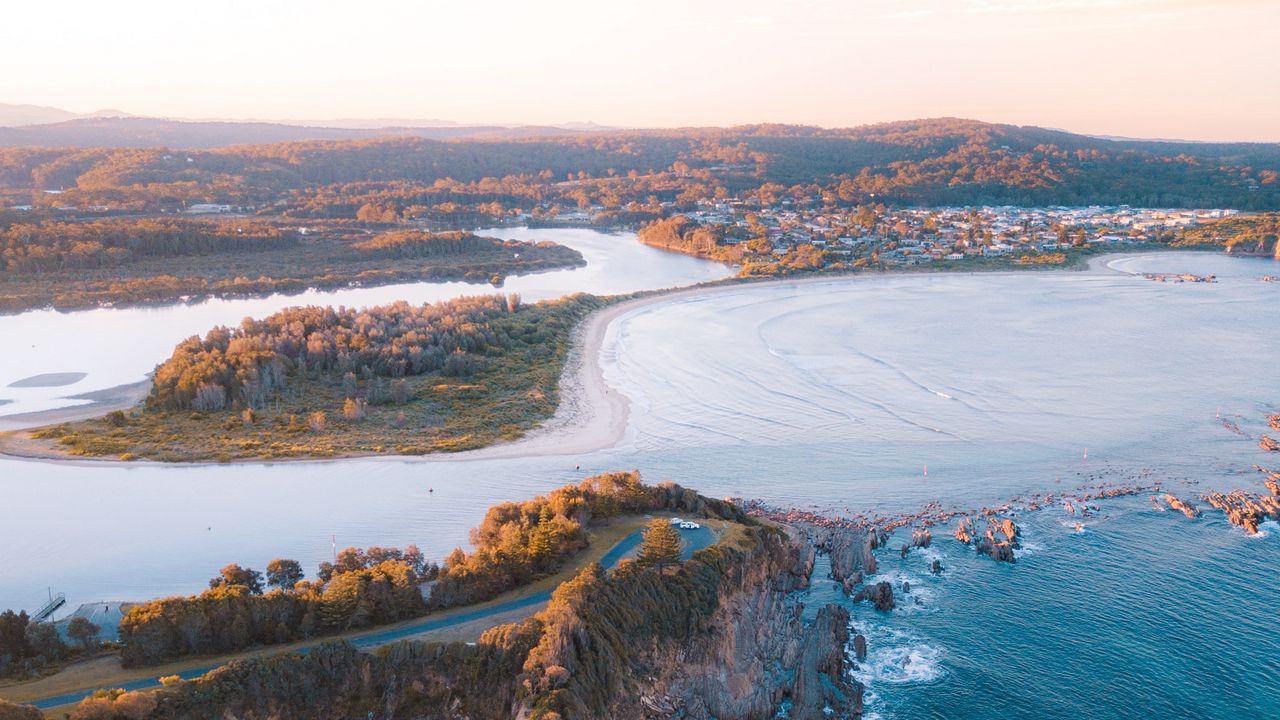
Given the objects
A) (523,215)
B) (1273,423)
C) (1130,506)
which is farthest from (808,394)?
(523,215)

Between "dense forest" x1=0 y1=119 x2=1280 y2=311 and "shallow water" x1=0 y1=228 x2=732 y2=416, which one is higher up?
"dense forest" x1=0 y1=119 x2=1280 y2=311

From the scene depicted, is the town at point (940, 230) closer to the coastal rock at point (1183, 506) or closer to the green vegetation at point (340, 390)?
the green vegetation at point (340, 390)

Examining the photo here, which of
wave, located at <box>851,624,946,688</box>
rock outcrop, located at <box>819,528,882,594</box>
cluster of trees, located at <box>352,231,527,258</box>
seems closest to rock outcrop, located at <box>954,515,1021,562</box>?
rock outcrop, located at <box>819,528,882,594</box>

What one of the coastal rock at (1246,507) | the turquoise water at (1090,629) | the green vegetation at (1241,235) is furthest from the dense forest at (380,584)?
the green vegetation at (1241,235)

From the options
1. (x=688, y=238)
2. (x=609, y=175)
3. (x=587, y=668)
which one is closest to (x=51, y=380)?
(x=587, y=668)

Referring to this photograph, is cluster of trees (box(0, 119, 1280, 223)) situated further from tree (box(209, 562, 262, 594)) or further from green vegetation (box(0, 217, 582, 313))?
tree (box(209, 562, 262, 594))

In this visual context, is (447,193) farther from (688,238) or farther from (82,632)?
(82,632)

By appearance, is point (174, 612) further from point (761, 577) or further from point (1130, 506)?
point (1130, 506)
